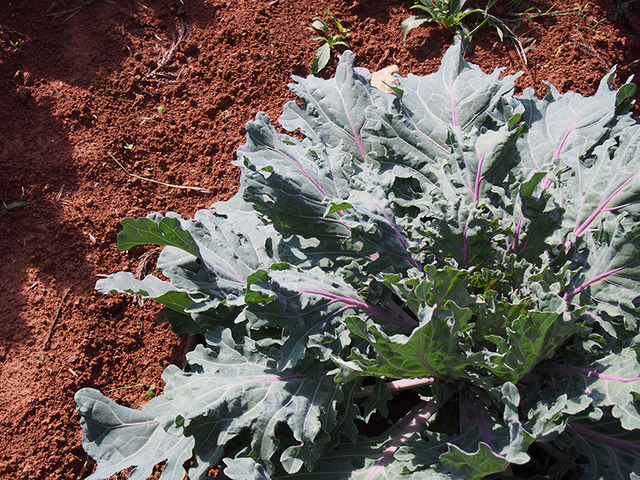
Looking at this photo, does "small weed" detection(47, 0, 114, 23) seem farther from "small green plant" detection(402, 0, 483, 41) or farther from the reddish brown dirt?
"small green plant" detection(402, 0, 483, 41)

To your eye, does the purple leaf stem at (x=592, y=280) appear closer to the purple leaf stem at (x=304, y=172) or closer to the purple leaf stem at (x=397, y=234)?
the purple leaf stem at (x=397, y=234)

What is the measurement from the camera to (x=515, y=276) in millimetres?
2398

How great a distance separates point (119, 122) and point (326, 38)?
1.53 meters

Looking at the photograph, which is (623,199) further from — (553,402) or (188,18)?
(188,18)

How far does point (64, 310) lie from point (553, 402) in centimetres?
260

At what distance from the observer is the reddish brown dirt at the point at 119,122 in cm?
316

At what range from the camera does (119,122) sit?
383 cm

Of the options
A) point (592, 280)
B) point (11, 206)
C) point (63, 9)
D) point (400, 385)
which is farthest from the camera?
point (63, 9)

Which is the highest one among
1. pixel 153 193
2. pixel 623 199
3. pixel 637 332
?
pixel 623 199

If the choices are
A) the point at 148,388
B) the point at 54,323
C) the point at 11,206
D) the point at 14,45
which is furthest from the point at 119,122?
the point at 148,388

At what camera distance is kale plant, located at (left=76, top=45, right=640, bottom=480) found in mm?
2080

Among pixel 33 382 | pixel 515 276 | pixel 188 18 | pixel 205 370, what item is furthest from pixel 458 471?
pixel 188 18

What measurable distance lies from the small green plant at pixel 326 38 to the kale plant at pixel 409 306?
1.30 metres

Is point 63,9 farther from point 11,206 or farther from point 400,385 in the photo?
point 400,385
